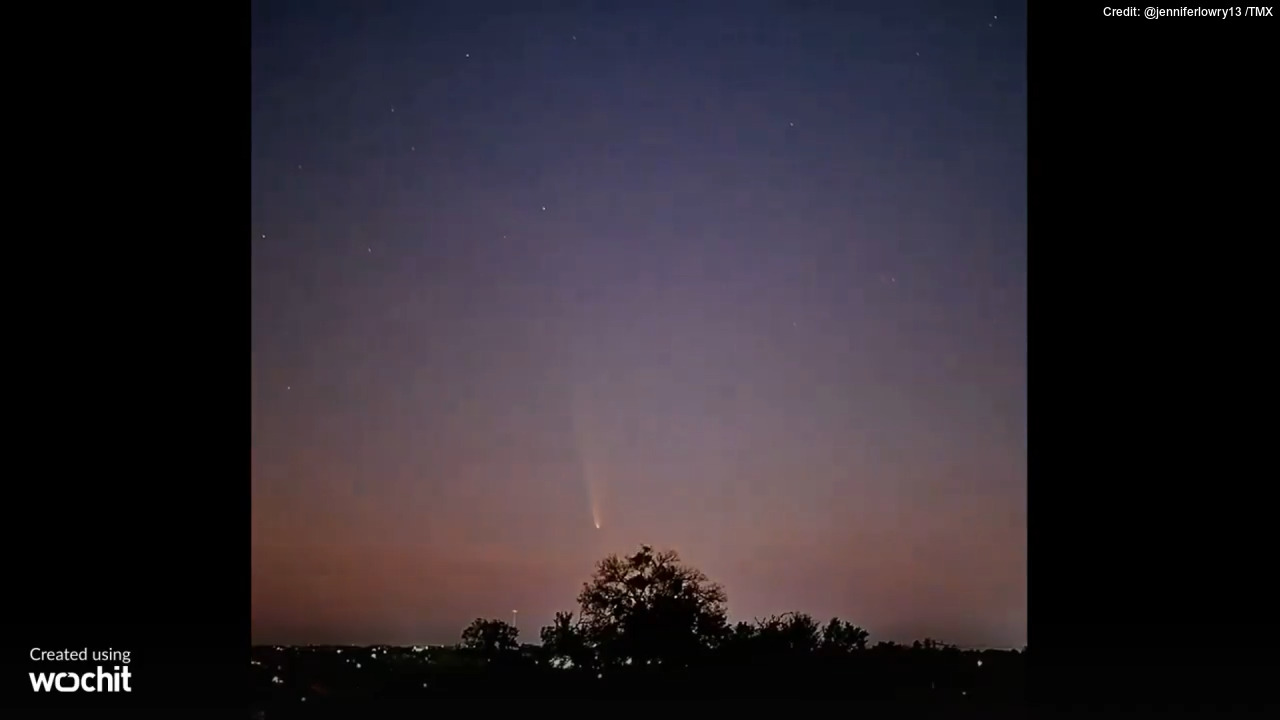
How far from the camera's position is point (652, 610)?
28.0 feet

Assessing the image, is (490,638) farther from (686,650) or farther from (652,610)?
(686,650)
